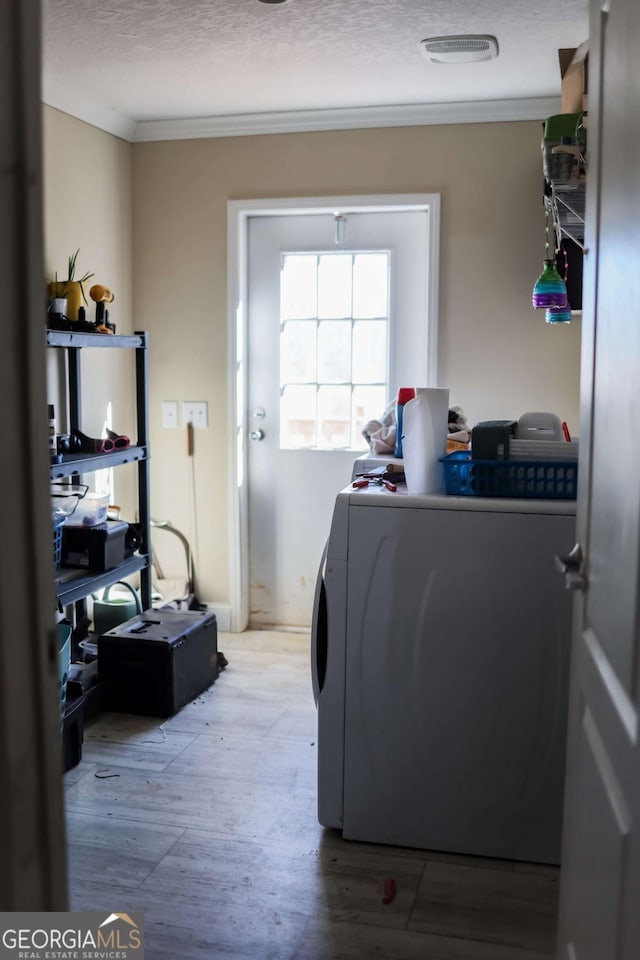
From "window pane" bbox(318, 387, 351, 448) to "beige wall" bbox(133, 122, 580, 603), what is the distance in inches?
17.7

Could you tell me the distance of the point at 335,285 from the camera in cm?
411

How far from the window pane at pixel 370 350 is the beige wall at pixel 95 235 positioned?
108 cm

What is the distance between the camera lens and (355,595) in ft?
7.66

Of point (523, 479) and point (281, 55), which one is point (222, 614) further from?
point (281, 55)

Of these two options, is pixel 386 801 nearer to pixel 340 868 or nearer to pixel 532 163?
pixel 340 868

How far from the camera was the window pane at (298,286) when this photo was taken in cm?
414

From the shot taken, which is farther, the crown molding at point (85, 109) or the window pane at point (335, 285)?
the window pane at point (335, 285)

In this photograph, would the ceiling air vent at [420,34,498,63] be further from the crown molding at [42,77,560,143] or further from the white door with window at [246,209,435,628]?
the white door with window at [246,209,435,628]

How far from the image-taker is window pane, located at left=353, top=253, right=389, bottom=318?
4066 mm

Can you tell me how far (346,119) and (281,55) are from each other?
0.76 meters

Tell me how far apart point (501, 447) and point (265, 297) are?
216cm

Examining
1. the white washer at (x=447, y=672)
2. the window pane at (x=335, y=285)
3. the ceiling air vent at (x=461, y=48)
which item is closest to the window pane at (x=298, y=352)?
the window pane at (x=335, y=285)

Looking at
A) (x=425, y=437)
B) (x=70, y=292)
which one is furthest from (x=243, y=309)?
(x=425, y=437)

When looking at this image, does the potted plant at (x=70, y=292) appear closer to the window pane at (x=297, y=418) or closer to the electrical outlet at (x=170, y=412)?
the electrical outlet at (x=170, y=412)
